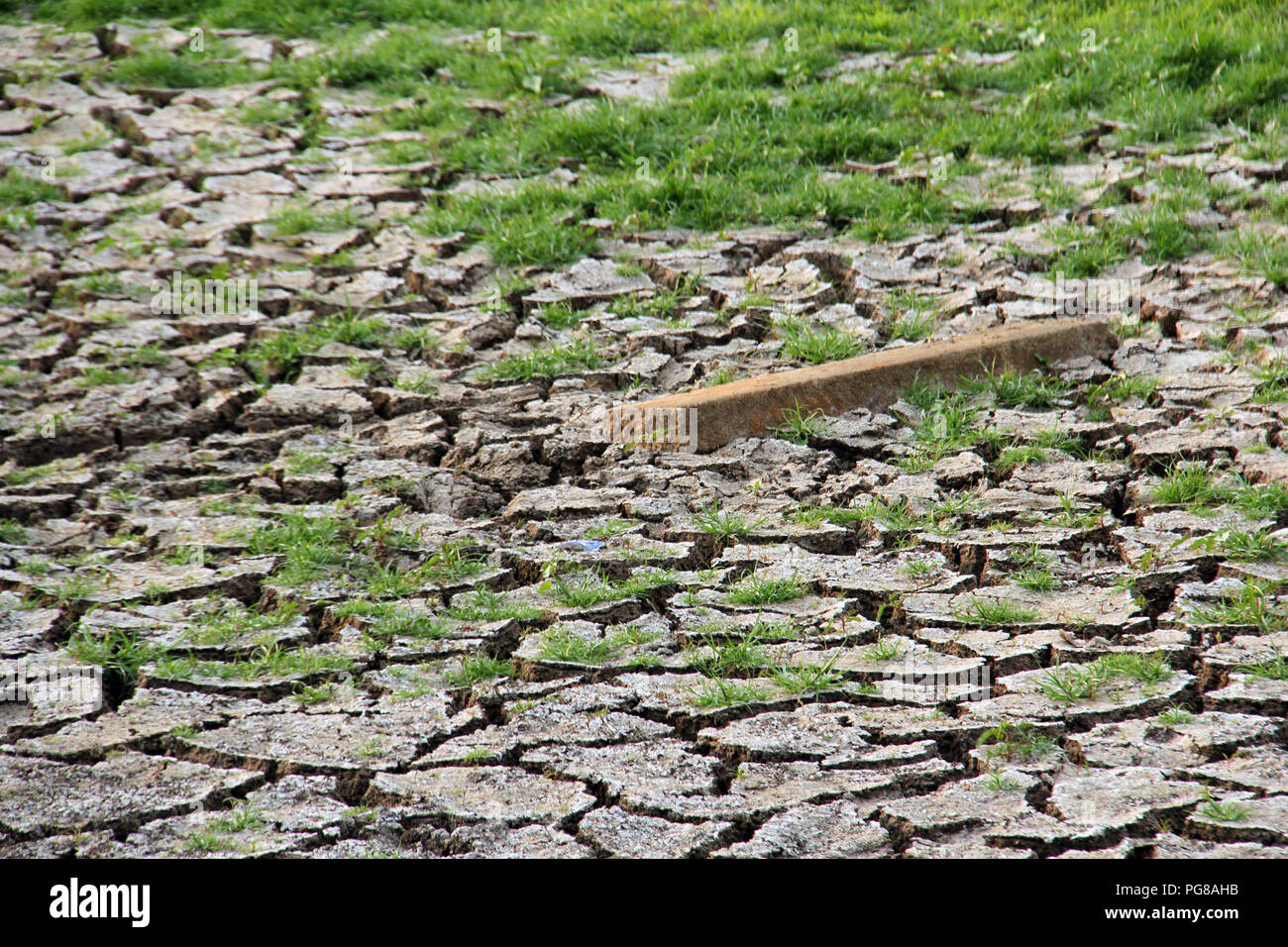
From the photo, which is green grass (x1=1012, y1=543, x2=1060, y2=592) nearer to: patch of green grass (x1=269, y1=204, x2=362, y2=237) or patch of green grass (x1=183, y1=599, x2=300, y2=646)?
patch of green grass (x1=183, y1=599, x2=300, y2=646)

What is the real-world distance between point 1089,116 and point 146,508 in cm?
382

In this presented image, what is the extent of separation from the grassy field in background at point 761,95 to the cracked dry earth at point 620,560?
0.19 meters

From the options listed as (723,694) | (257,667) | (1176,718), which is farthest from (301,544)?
(1176,718)

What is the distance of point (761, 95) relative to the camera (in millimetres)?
5090

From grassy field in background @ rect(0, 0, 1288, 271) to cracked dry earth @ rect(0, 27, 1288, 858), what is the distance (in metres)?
0.19

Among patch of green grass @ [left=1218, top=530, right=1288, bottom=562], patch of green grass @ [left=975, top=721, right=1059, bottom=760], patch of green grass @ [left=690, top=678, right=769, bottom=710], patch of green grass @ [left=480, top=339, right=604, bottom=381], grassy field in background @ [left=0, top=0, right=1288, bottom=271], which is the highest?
grassy field in background @ [left=0, top=0, right=1288, bottom=271]

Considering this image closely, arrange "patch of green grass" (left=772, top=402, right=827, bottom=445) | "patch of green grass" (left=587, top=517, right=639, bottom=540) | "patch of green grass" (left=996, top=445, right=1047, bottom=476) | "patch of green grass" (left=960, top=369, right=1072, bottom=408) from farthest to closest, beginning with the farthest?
"patch of green grass" (left=960, top=369, right=1072, bottom=408) → "patch of green grass" (left=772, top=402, right=827, bottom=445) → "patch of green grass" (left=996, top=445, right=1047, bottom=476) → "patch of green grass" (left=587, top=517, right=639, bottom=540)

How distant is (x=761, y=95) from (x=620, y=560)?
3128mm

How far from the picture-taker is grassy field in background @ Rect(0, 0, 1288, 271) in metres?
4.33

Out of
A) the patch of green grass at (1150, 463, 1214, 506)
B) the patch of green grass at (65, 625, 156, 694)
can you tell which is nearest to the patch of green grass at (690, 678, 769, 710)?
the patch of green grass at (65, 625, 156, 694)

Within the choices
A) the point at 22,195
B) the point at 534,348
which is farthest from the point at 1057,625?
the point at 22,195

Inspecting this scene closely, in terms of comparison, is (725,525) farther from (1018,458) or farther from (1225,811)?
(1225,811)

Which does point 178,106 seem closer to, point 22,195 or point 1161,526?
point 22,195

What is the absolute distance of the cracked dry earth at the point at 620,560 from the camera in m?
1.83
